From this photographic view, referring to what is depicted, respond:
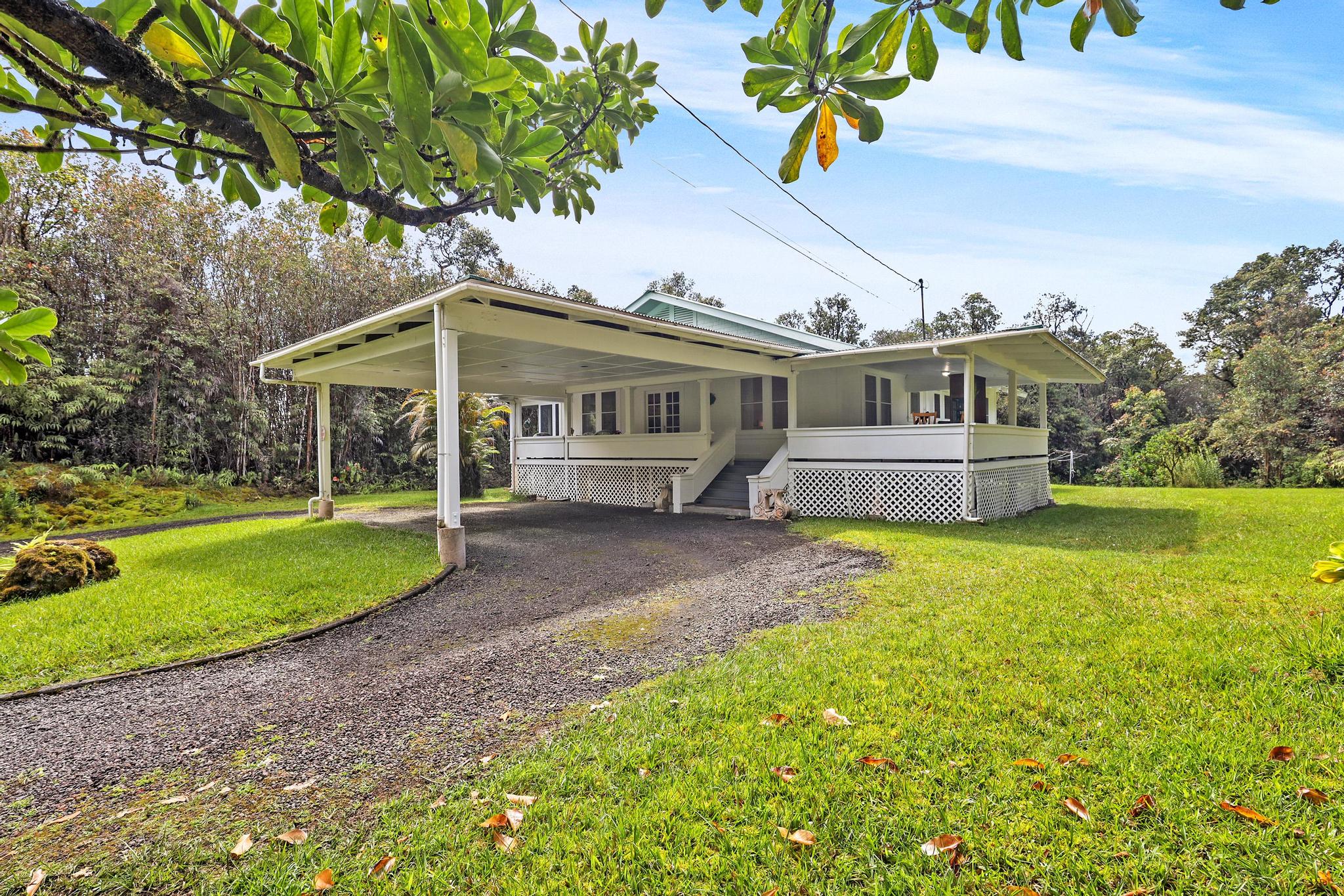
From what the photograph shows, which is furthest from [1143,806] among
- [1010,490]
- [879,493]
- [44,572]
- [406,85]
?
[1010,490]

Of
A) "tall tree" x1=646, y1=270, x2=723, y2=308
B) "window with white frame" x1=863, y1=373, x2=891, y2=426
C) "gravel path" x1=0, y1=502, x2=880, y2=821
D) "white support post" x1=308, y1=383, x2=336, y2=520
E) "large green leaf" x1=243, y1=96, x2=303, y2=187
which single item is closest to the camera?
"large green leaf" x1=243, y1=96, x2=303, y2=187

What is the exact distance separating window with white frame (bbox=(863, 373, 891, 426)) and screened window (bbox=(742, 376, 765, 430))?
2.54 meters

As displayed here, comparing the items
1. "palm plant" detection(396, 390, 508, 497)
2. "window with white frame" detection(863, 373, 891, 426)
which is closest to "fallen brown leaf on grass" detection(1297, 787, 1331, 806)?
"window with white frame" detection(863, 373, 891, 426)

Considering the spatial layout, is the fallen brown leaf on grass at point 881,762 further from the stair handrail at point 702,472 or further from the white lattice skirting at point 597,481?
the white lattice skirting at point 597,481

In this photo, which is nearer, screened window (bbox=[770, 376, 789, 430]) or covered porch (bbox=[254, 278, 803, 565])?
covered porch (bbox=[254, 278, 803, 565])

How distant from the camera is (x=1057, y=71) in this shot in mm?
3590

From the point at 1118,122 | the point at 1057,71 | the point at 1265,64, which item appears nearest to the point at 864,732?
the point at 1057,71

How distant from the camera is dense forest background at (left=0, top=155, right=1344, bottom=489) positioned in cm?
1329

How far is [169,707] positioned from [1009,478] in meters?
13.4

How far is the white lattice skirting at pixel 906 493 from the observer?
35.5 feet

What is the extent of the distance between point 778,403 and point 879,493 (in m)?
4.12

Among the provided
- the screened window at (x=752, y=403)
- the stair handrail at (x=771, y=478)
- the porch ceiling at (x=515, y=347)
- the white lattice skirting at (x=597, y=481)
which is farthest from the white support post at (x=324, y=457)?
the screened window at (x=752, y=403)

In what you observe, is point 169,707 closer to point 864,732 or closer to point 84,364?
point 864,732

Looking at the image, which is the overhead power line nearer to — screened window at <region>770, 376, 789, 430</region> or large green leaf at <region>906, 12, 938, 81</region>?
large green leaf at <region>906, 12, 938, 81</region>
